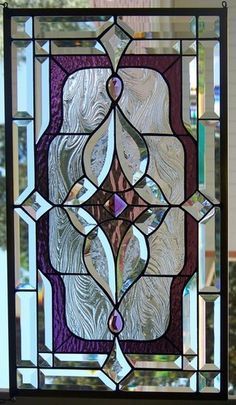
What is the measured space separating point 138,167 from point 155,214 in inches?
7.6

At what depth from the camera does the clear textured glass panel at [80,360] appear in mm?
2219

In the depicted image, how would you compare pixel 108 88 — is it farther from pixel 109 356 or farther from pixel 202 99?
pixel 109 356

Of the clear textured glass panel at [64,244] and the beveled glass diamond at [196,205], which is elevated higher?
the beveled glass diamond at [196,205]

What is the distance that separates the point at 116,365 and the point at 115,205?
63 centimetres

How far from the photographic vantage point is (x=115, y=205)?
2186 millimetres

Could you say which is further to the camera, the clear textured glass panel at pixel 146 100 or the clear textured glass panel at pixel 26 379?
the clear textured glass panel at pixel 26 379

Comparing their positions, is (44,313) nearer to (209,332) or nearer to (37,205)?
(37,205)

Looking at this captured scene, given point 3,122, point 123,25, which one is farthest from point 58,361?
point 123,25

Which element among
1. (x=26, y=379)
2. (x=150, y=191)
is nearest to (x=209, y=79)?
(x=150, y=191)

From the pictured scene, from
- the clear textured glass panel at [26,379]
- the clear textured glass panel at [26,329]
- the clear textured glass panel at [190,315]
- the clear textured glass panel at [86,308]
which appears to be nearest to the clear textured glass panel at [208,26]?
the clear textured glass panel at [190,315]

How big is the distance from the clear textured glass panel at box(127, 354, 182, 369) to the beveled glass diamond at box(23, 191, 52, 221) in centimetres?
66

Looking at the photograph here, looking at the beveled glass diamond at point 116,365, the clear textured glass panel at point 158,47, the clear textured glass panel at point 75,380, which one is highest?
the clear textured glass panel at point 158,47

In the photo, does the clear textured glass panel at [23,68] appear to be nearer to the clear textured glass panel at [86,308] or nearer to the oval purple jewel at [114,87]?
the oval purple jewel at [114,87]

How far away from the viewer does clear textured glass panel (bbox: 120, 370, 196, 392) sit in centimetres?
221
